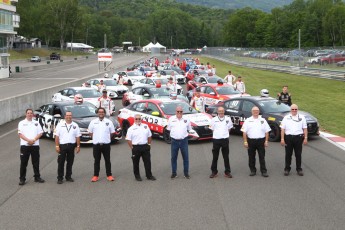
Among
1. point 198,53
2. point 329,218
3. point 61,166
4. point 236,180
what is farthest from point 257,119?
point 198,53

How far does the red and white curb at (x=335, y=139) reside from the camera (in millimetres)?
14420

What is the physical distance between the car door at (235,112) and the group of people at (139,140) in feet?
16.9

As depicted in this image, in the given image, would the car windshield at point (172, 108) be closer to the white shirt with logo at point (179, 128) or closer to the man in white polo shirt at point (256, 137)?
the white shirt with logo at point (179, 128)

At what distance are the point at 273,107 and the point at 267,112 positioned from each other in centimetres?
45

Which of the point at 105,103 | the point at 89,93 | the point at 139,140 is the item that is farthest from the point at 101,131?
the point at 89,93

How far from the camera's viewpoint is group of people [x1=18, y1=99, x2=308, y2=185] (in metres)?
10.4

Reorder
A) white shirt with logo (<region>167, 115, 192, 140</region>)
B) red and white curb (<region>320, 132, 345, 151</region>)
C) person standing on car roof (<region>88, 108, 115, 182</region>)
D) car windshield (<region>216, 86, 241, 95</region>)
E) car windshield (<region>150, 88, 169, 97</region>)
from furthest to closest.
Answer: car windshield (<region>150, 88, 169, 97</region>), car windshield (<region>216, 86, 241, 95</region>), red and white curb (<region>320, 132, 345, 151</region>), white shirt with logo (<region>167, 115, 192, 140</region>), person standing on car roof (<region>88, 108, 115, 182</region>)

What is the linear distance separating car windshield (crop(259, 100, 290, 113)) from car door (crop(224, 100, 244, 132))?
2.73ft

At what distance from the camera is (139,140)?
10414 millimetres

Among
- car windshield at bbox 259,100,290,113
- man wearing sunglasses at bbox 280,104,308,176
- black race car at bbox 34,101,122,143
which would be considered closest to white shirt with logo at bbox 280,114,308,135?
man wearing sunglasses at bbox 280,104,308,176

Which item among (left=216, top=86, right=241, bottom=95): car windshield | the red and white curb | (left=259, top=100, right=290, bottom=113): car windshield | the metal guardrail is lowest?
the red and white curb

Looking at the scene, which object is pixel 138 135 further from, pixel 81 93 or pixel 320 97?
pixel 320 97

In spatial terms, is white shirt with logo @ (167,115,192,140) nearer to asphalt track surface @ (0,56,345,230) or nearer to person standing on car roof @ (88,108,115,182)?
asphalt track surface @ (0,56,345,230)

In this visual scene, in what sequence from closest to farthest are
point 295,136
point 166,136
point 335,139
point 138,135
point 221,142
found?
1. point 138,135
2. point 221,142
3. point 295,136
4. point 166,136
5. point 335,139
